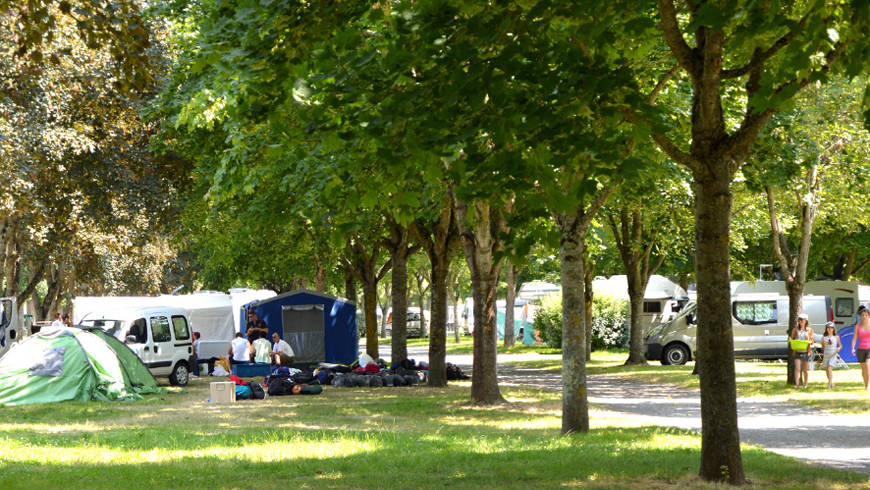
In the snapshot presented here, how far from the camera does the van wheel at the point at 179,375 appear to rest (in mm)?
25219

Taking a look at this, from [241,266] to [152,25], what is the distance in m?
14.3

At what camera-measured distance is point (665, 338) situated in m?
31.8

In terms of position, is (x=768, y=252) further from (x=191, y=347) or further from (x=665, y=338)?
(x=191, y=347)

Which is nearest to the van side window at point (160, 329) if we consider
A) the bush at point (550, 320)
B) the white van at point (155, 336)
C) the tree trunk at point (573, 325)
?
the white van at point (155, 336)

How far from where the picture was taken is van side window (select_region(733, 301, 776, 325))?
1272 inches

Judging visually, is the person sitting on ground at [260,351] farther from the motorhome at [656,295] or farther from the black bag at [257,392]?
the motorhome at [656,295]

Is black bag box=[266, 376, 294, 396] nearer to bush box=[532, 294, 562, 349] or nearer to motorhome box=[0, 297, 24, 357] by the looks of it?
motorhome box=[0, 297, 24, 357]

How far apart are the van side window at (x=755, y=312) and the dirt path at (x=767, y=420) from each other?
911 cm

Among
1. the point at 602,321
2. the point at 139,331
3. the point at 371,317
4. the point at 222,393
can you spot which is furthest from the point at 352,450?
→ the point at 602,321

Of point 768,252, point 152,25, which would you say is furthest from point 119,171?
point 768,252

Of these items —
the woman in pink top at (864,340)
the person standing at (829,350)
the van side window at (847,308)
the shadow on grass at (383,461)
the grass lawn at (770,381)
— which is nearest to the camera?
the shadow on grass at (383,461)

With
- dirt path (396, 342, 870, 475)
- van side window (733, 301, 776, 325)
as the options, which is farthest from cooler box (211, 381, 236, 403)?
van side window (733, 301, 776, 325)

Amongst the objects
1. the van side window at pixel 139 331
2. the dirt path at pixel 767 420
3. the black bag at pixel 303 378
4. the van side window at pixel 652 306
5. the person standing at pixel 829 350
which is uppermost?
the van side window at pixel 652 306

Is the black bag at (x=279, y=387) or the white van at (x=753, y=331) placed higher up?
the white van at (x=753, y=331)
